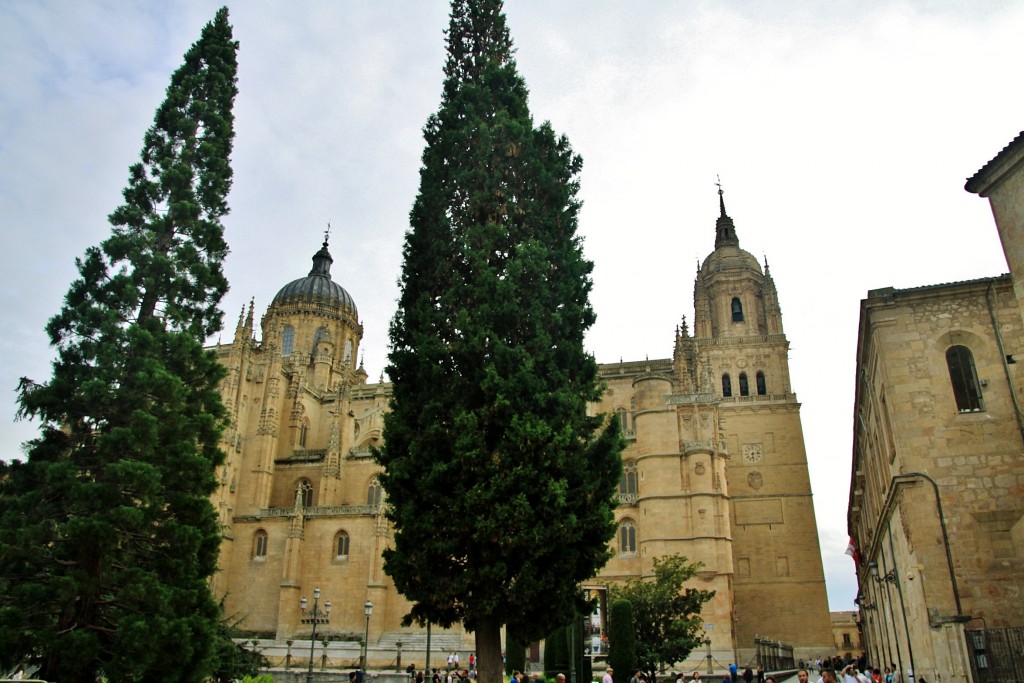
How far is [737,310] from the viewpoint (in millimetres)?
45469

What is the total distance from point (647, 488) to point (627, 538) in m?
2.39

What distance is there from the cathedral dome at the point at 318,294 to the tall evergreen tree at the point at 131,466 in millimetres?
36422

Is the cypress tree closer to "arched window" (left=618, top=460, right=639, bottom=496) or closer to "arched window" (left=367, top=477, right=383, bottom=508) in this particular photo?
"arched window" (left=618, top=460, right=639, bottom=496)

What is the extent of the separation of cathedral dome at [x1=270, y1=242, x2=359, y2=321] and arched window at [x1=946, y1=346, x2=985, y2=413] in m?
43.6

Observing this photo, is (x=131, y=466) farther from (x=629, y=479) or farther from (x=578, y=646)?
(x=629, y=479)

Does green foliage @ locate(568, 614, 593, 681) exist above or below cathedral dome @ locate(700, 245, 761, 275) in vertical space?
below

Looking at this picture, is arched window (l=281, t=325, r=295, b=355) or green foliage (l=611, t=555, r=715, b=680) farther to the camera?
arched window (l=281, t=325, r=295, b=355)

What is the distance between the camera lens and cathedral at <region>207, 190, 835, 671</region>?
3188 centimetres

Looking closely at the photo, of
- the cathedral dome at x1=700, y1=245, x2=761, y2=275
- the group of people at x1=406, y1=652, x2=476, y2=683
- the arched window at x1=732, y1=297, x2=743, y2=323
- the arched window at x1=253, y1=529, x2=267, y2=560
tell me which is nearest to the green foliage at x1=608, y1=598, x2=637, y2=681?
the group of people at x1=406, y1=652, x2=476, y2=683

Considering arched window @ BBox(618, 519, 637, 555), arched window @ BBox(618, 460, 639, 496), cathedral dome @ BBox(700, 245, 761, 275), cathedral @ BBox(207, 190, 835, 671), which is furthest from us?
cathedral dome @ BBox(700, 245, 761, 275)

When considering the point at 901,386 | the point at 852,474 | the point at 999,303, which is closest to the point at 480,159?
the point at 901,386

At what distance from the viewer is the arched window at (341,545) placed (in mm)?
35594

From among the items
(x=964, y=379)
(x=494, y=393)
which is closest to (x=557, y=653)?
(x=494, y=393)

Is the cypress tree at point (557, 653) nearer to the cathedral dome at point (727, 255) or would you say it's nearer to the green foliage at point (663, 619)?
the green foliage at point (663, 619)
